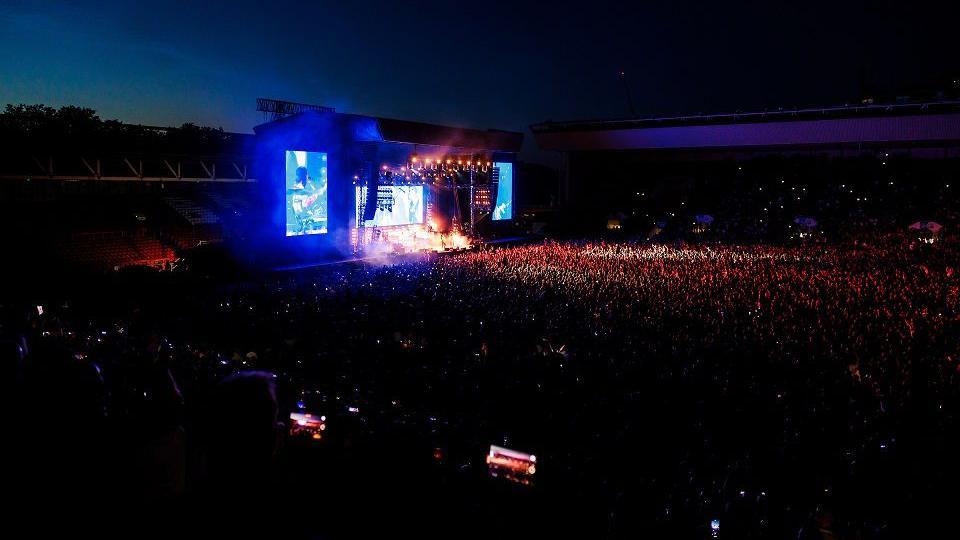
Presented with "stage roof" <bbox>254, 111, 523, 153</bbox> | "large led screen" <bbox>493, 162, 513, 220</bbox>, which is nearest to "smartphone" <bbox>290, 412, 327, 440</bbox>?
"stage roof" <bbox>254, 111, 523, 153</bbox>

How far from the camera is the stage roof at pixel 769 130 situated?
981 inches

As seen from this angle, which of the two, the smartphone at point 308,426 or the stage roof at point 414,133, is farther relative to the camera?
the stage roof at point 414,133

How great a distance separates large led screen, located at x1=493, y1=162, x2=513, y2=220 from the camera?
25.5 m

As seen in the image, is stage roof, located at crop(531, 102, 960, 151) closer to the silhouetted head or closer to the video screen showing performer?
the video screen showing performer

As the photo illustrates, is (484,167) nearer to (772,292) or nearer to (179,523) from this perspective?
(772,292)

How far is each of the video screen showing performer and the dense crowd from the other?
7173 mm

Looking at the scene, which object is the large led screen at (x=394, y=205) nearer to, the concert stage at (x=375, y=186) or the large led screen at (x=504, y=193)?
the concert stage at (x=375, y=186)

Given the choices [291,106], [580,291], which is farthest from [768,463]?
[291,106]

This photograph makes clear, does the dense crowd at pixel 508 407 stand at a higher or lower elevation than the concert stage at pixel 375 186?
lower

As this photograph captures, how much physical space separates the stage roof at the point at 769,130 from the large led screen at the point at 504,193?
8.48 meters

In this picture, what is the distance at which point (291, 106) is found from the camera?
28.8 metres

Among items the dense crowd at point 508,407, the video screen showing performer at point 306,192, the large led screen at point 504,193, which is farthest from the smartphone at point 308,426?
the large led screen at point 504,193

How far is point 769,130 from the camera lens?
2867cm

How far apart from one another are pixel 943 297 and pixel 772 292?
7.96ft
